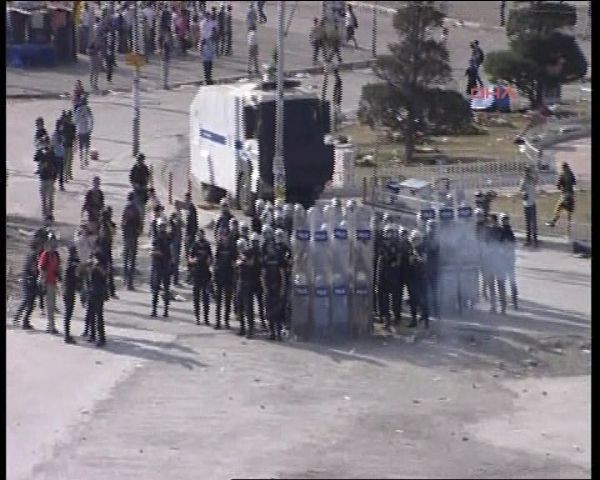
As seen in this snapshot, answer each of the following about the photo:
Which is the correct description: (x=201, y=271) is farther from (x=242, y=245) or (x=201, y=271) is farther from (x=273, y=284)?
(x=273, y=284)

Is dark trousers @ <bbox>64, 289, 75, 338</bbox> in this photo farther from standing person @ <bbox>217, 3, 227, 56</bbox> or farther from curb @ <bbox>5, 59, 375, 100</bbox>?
standing person @ <bbox>217, 3, 227, 56</bbox>

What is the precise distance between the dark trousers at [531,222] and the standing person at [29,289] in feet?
24.3

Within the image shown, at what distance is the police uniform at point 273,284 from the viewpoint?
19969 mm

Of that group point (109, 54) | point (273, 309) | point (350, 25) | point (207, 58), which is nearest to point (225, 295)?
point (273, 309)

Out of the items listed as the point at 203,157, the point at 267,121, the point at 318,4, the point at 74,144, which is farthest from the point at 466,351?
the point at 318,4

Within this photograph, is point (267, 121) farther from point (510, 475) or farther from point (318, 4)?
point (318, 4)

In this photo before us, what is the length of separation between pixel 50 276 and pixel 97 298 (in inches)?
33.5

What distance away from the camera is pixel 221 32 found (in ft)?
144

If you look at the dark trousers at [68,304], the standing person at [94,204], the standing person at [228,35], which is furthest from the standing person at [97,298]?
the standing person at [228,35]

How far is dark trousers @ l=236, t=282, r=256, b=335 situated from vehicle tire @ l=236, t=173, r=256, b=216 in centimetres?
651

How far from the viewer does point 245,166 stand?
27203mm

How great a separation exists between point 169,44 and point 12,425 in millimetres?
24124

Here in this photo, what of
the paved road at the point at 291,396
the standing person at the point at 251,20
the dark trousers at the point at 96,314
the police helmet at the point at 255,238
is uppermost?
the standing person at the point at 251,20

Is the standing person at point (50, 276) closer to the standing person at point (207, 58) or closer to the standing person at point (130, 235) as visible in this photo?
the standing person at point (130, 235)
